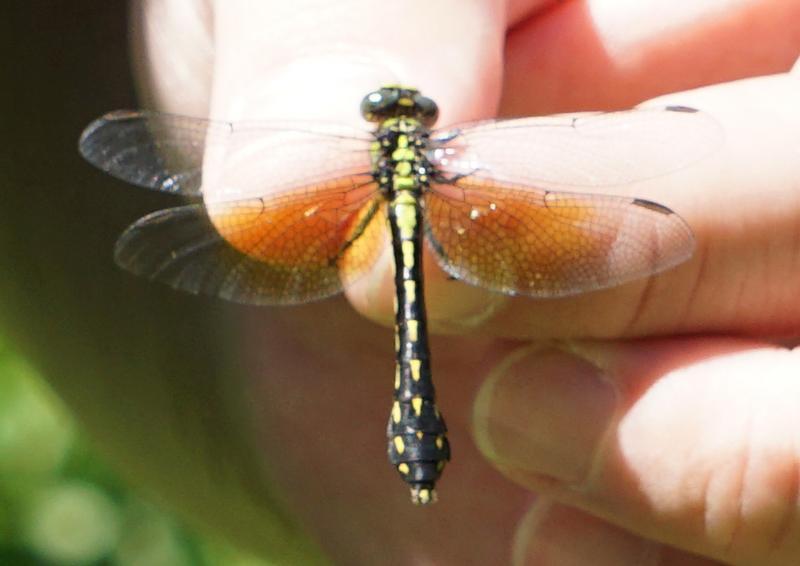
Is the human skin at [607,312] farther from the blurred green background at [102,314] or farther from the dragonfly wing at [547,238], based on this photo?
the blurred green background at [102,314]

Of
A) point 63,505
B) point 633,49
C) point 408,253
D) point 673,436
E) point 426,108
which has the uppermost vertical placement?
point 633,49

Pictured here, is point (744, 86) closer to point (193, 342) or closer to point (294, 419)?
point (294, 419)

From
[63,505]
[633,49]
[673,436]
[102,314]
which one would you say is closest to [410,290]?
[673,436]

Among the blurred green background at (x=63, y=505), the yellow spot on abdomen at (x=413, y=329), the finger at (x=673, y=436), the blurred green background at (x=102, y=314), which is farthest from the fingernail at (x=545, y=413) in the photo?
the blurred green background at (x=63, y=505)

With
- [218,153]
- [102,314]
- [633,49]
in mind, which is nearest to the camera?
[218,153]

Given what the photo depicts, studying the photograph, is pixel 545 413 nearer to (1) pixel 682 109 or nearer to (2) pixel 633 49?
(1) pixel 682 109

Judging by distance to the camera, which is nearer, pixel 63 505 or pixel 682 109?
pixel 682 109
